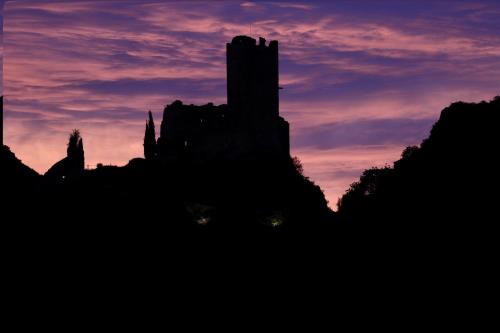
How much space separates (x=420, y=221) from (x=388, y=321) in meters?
9.57

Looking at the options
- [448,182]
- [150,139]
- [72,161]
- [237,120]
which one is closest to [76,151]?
[72,161]

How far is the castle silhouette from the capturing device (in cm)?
12169

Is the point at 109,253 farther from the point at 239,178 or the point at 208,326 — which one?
the point at 239,178

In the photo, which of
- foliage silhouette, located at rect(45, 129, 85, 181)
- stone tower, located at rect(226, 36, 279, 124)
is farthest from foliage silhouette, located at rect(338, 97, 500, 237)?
stone tower, located at rect(226, 36, 279, 124)

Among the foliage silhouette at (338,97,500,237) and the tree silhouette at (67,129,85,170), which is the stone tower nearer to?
the tree silhouette at (67,129,85,170)

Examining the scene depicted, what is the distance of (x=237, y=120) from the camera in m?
125

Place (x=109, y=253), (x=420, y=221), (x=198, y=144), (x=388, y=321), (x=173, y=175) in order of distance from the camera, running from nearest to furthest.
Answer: (x=388, y=321) < (x=420, y=221) < (x=109, y=253) < (x=173, y=175) < (x=198, y=144)

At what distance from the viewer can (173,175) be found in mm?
98875

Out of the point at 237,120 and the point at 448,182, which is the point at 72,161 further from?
the point at 448,182

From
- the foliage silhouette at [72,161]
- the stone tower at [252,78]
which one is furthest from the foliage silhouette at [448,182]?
the stone tower at [252,78]

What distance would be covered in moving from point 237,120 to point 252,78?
6145 millimetres

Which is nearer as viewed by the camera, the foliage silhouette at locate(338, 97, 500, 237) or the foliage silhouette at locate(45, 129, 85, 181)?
the foliage silhouette at locate(338, 97, 500, 237)

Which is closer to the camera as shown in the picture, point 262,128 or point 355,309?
point 355,309

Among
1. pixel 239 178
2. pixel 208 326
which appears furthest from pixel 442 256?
pixel 239 178
